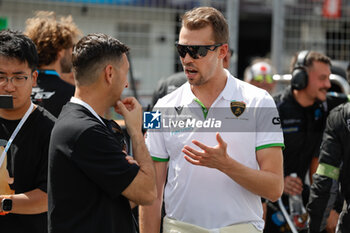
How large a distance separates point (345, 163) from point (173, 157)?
4.24 ft

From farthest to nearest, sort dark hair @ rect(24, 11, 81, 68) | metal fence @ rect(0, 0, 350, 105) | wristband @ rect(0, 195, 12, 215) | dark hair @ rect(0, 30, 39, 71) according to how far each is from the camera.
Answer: metal fence @ rect(0, 0, 350, 105) < dark hair @ rect(24, 11, 81, 68) < dark hair @ rect(0, 30, 39, 71) < wristband @ rect(0, 195, 12, 215)

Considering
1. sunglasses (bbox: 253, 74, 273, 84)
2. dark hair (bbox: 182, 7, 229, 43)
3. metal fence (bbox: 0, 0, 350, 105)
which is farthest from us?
metal fence (bbox: 0, 0, 350, 105)

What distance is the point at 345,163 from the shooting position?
3.31m

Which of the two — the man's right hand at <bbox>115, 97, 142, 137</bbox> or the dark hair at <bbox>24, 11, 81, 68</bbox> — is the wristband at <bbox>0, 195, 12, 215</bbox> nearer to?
the man's right hand at <bbox>115, 97, 142, 137</bbox>

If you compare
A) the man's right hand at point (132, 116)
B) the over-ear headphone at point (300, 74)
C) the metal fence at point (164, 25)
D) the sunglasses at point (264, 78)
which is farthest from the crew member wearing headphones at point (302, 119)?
the man's right hand at point (132, 116)

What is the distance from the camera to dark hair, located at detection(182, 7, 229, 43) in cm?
275

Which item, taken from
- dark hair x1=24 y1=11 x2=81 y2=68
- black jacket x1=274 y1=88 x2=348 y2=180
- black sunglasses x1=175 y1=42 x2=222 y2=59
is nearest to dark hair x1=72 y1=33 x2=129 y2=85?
black sunglasses x1=175 y1=42 x2=222 y2=59

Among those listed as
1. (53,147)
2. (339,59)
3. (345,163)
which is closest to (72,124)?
(53,147)

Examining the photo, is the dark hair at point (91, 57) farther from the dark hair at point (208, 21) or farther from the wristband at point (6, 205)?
the wristband at point (6, 205)

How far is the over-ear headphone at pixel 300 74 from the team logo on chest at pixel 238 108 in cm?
196

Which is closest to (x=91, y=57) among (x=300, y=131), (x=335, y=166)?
(x=335, y=166)

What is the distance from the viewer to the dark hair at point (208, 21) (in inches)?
108

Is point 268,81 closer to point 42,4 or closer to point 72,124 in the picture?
point 42,4

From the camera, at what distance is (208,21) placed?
2.75m
